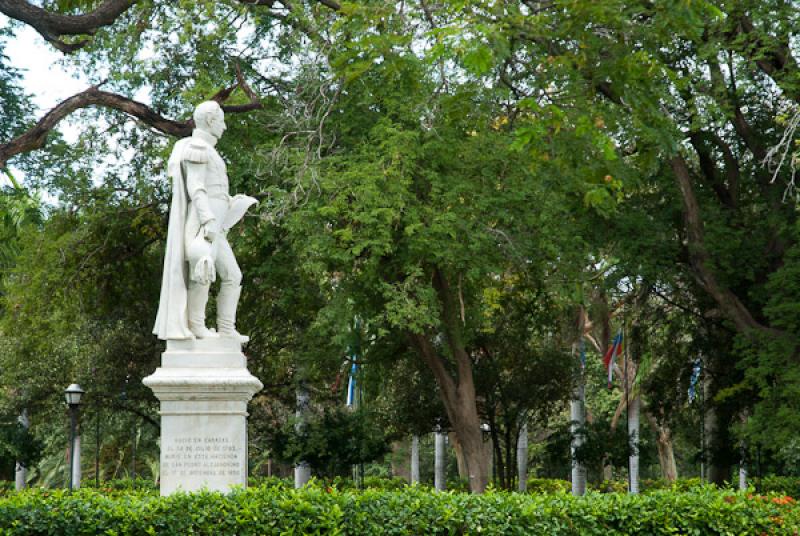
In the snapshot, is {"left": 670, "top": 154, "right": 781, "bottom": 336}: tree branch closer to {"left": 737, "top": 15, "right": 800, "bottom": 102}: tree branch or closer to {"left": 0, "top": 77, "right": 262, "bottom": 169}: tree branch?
{"left": 737, "top": 15, "right": 800, "bottom": 102}: tree branch

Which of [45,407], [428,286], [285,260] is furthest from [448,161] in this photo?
[45,407]

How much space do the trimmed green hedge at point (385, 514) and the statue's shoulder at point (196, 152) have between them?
347 cm

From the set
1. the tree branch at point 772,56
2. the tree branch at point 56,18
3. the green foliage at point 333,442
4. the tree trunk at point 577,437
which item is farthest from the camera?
the tree trunk at point 577,437

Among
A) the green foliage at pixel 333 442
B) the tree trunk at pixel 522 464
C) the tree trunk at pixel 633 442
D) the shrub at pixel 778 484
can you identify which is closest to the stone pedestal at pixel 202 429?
the green foliage at pixel 333 442

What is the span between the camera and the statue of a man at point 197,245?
12250 millimetres

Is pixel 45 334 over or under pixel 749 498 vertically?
over

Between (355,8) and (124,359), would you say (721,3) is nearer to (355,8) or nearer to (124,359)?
(355,8)

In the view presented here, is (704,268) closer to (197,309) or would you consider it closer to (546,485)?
(197,309)

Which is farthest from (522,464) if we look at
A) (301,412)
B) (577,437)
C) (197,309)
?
(197,309)

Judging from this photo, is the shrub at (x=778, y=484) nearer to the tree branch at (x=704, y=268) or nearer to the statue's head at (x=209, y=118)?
the tree branch at (x=704, y=268)

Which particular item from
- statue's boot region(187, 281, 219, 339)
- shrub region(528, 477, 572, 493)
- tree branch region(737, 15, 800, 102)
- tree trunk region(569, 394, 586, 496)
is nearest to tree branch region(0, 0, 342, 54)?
statue's boot region(187, 281, 219, 339)

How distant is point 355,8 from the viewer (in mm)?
13133

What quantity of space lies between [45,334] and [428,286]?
9.24m

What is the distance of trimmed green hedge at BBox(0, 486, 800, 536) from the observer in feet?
33.1
